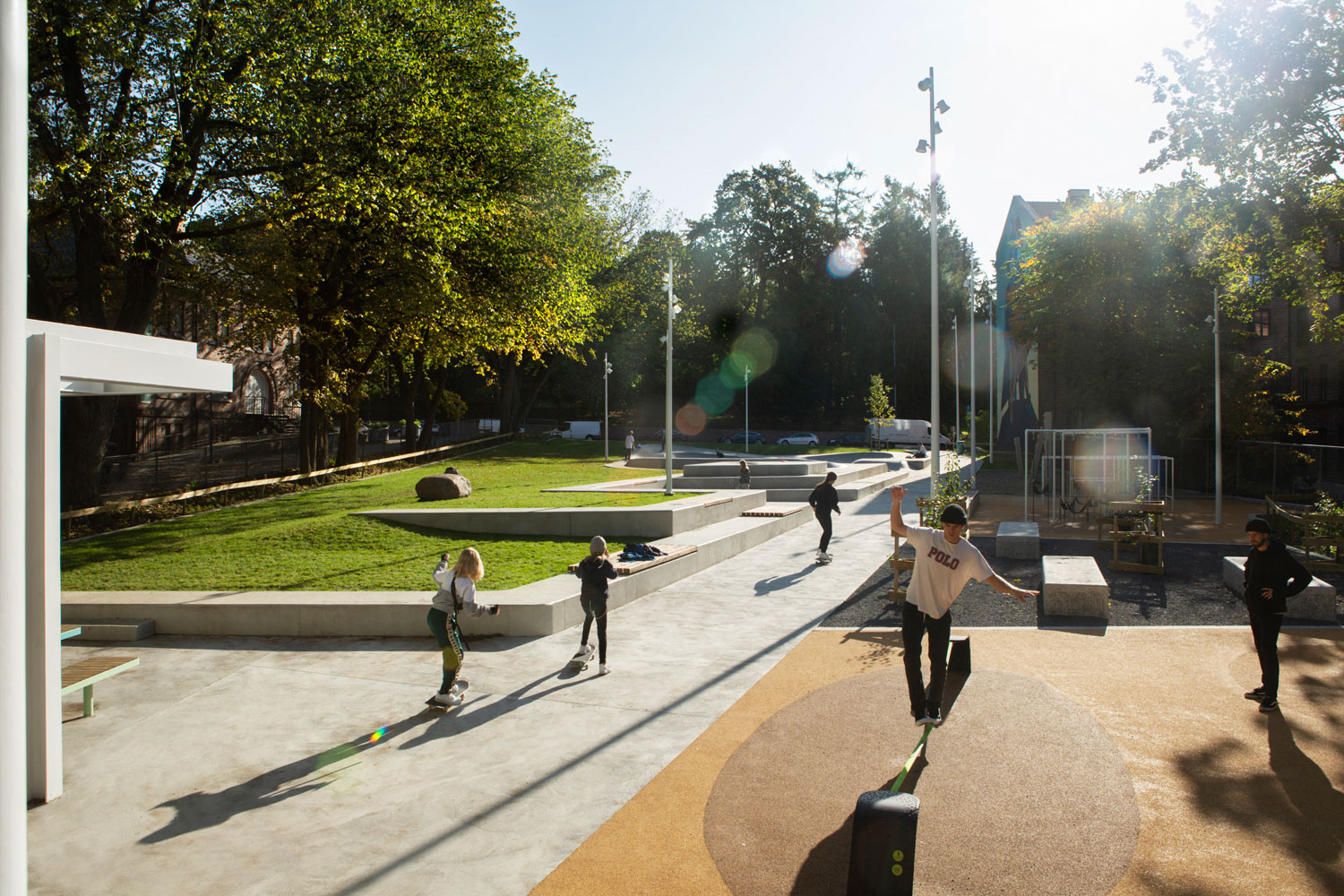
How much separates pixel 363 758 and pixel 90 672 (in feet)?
9.82

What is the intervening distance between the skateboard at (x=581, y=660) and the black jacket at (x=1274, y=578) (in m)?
6.42

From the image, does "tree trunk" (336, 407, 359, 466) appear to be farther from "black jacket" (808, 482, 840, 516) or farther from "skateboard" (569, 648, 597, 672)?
"skateboard" (569, 648, 597, 672)

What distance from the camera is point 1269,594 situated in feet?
24.1

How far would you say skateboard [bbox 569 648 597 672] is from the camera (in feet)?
29.2

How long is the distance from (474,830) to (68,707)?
5.10m

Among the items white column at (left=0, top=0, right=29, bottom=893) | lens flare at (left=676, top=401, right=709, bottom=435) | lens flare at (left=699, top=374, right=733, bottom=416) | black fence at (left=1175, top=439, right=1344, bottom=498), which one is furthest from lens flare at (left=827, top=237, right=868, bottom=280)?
white column at (left=0, top=0, right=29, bottom=893)

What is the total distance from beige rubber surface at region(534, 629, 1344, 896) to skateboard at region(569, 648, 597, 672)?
1.94 meters

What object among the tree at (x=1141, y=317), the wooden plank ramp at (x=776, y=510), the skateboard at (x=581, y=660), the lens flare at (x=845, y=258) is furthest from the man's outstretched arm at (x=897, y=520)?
the lens flare at (x=845, y=258)

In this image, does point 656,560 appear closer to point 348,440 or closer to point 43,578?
point 43,578

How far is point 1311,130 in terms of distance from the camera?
2173 cm

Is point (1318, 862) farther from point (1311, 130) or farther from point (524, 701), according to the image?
point (1311, 130)

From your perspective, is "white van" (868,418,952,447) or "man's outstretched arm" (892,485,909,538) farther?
"white van" (868,418,952,447)

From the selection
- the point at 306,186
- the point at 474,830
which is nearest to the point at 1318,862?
the point at 474,830

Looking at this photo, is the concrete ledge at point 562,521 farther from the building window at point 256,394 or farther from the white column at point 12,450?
the building window at point 256,394
